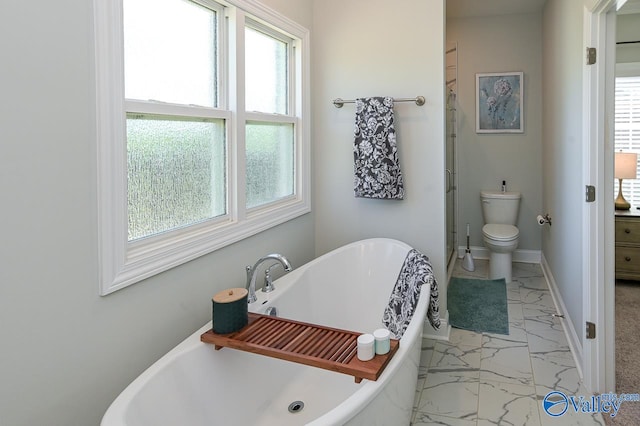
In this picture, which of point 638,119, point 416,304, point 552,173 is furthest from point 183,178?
point 638,119

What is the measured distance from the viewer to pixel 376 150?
2932 mm

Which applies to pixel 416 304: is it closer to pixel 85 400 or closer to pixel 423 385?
pixel 423 385

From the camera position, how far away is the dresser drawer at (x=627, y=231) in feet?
12.5

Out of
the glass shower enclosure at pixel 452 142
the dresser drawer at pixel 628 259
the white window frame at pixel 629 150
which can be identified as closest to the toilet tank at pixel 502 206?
the glass shower enclosure at pixel 452 142

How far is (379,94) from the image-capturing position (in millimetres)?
3023

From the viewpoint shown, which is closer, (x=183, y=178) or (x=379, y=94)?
(x=183, y=178)

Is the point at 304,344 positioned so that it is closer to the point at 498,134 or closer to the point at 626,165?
the point at 626,165

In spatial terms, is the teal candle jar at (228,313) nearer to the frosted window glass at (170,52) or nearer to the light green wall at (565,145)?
the frosted window glass at (170,52)

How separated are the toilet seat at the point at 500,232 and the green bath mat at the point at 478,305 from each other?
0.42 meters

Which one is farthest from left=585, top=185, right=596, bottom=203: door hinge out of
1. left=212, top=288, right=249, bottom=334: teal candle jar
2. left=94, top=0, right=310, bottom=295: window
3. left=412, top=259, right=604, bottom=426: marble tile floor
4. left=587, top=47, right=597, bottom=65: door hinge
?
left=212, top=288, right=249, bottom=334: teal candle jar

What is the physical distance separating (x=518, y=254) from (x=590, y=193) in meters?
2.86

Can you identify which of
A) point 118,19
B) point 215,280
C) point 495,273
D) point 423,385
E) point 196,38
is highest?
point 196,38

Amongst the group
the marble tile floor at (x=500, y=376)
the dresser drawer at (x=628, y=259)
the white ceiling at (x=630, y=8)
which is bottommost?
the marble tile floor at (x=500, y=376)

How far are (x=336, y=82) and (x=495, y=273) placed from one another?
2507 millimetres
